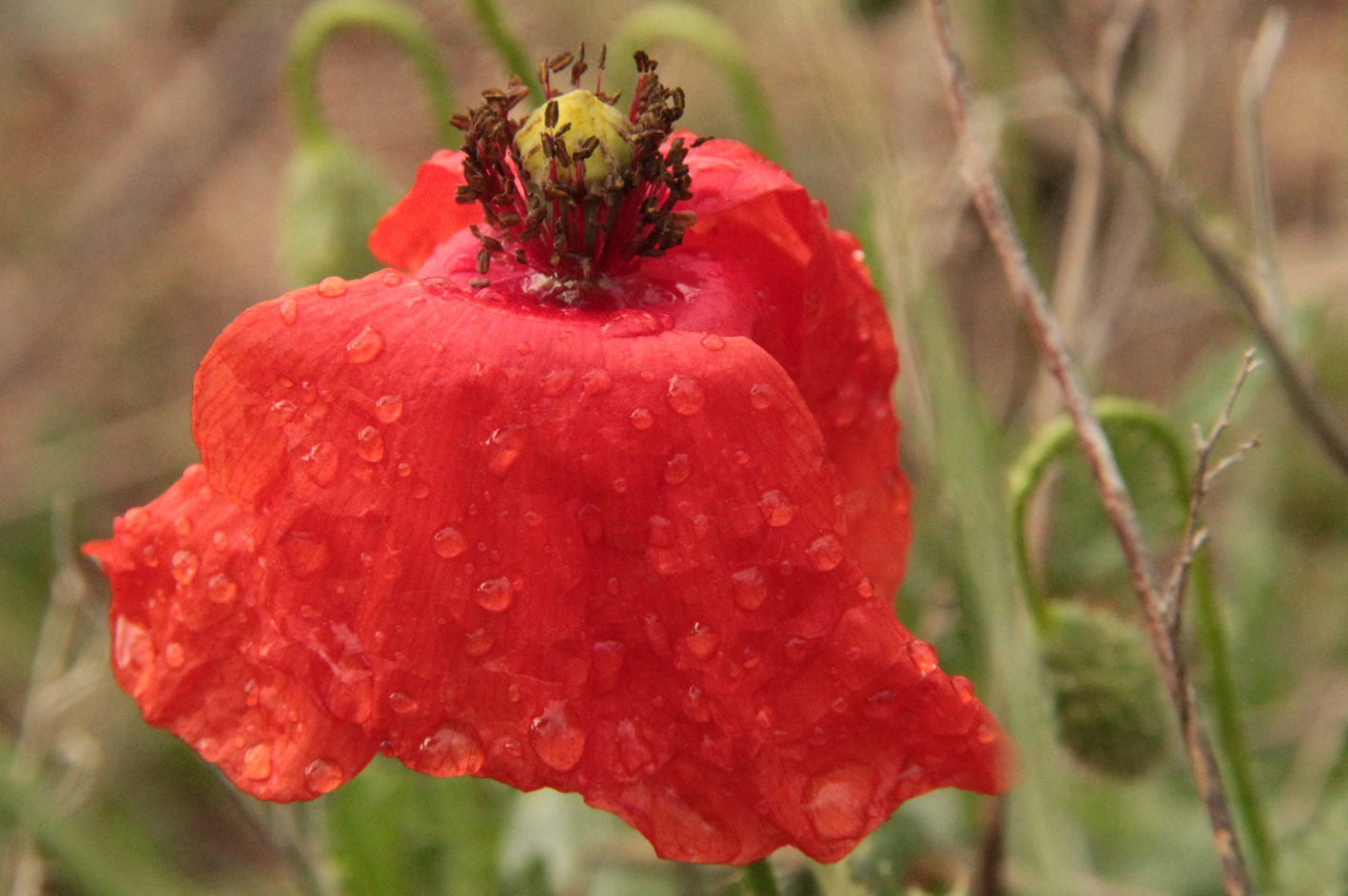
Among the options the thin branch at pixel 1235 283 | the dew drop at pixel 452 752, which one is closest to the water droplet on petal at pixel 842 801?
the dew drop at pixel 452 752

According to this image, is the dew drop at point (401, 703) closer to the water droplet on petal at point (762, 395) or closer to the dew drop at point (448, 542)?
the dew drop at point (448, 542)

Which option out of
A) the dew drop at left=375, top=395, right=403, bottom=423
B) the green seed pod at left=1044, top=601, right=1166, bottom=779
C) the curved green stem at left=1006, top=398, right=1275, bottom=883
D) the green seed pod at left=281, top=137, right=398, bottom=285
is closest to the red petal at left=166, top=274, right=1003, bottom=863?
the dew drop at left=375, top=395, right=403, bottom=423

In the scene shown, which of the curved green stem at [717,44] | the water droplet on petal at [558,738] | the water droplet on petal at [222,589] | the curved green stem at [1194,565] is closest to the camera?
the water droplet on petal at [558,738]

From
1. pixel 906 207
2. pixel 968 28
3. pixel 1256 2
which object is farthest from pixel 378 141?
pixel 906 207

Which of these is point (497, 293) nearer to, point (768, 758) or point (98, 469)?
point (768, 758)

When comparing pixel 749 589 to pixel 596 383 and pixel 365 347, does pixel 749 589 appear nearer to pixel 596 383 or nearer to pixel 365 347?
pixel 596 383

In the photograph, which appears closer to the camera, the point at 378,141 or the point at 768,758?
the point at 768,758

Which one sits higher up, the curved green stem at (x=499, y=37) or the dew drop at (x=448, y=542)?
the curved green stem at (x=499, y=37)
